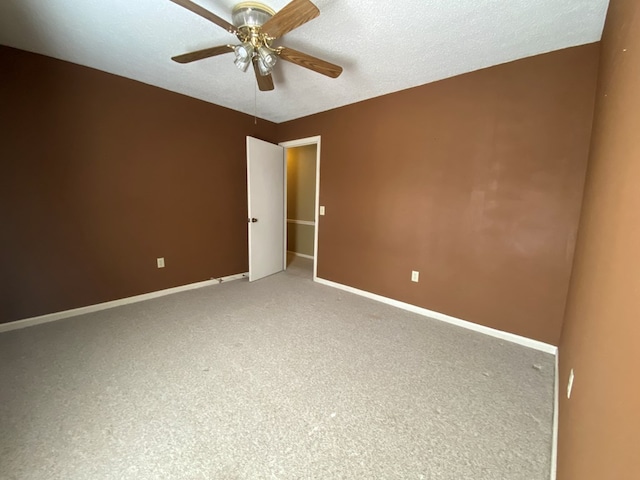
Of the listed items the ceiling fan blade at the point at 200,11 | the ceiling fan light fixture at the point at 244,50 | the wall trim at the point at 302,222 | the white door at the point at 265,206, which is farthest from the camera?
the wall trim at the point at 302,222

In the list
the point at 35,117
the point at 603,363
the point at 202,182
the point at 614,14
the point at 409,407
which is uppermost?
the point at 614,14

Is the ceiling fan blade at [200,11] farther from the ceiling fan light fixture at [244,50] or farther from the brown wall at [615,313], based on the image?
the brown wall at [615,313]

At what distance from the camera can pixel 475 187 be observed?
241 cm

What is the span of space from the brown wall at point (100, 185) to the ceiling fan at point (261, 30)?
1.36 metres

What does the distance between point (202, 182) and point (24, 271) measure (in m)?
1.85

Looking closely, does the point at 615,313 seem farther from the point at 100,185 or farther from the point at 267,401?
the point at 100,185

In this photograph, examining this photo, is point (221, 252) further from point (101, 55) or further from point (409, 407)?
point (409, 407)

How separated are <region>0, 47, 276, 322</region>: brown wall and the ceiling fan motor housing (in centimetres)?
179

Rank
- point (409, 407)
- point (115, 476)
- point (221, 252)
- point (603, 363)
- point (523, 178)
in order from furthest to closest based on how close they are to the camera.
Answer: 1. point (221, 252)
2. point (523, 178)
3. point (409, 407)
4. point (115, 476)
5. point (603, 363)

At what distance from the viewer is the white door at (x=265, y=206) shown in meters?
3.54

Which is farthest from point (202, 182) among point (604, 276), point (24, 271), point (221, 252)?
point (604, 276)

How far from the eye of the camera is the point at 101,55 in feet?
7.40

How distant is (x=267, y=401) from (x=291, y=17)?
220 cm

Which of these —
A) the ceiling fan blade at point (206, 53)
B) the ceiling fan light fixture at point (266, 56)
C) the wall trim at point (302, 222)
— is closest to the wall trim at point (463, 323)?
the wall trim at point (302, 222)
